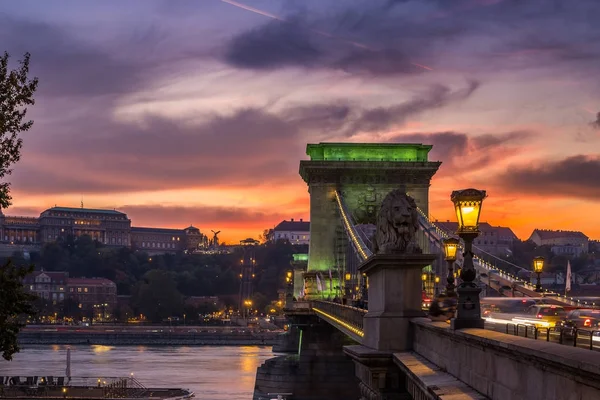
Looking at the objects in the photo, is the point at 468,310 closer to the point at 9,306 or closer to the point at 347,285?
the point at 9,306

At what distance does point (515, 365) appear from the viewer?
11.3 metres

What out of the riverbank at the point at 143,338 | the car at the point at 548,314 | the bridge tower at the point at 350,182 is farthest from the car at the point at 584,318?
the riverbank at the point at 143,338

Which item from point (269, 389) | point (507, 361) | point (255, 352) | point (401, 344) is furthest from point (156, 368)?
point (507, 361)

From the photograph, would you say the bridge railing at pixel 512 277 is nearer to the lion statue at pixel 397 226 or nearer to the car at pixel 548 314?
the car at pixel 548 314

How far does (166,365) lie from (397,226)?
363 feet

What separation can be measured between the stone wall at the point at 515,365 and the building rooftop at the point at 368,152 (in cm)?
7002

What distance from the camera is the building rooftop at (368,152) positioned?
86.9 meters

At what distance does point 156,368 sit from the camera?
123 meters

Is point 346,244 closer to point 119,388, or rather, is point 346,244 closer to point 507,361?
point 119,388

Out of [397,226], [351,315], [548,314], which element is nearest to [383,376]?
[397,226]

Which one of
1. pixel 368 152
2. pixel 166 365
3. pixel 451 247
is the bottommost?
pixel 166 365

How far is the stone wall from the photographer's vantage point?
905cm

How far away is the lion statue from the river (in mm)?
66183

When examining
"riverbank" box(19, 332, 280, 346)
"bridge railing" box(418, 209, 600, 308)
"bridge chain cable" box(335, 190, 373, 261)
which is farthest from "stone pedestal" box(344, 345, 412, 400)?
"riverbank" box(19, 332, 280, 346)
